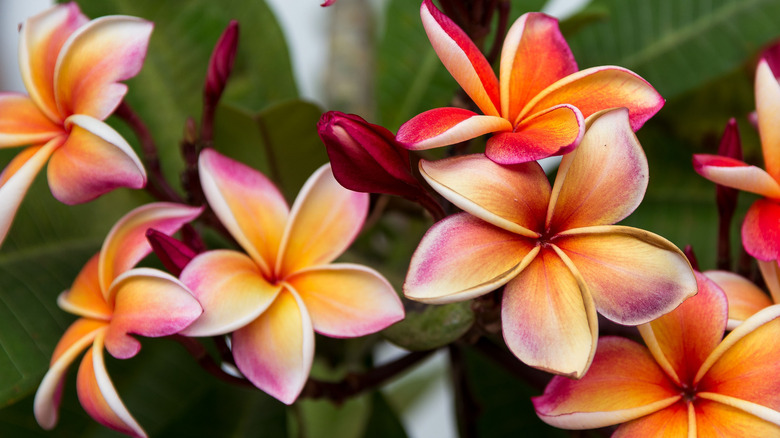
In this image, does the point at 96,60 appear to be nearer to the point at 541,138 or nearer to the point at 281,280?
the point at 281,280

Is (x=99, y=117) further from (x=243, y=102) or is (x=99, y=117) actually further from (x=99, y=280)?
(x=243, y=102)

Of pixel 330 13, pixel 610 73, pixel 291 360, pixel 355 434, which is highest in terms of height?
pixel 610 73

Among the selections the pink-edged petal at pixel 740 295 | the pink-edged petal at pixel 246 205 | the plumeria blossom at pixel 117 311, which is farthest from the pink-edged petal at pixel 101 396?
the pink-edged petal at pixel 740 295

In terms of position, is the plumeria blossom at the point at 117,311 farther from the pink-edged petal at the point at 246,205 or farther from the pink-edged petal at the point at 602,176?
the pink-edged petal at the point at 602,176

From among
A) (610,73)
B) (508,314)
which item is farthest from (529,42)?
(508,314)

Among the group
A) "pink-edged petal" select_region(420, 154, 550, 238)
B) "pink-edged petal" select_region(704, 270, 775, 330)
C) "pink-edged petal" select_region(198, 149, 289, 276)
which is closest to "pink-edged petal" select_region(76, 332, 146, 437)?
"pink-edged petal" select_region(198, 149, 289, 276)

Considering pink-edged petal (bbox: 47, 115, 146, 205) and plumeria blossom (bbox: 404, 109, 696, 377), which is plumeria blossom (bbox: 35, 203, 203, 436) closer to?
pink-edged petal (bbox: 47, 115, 146, 205)
